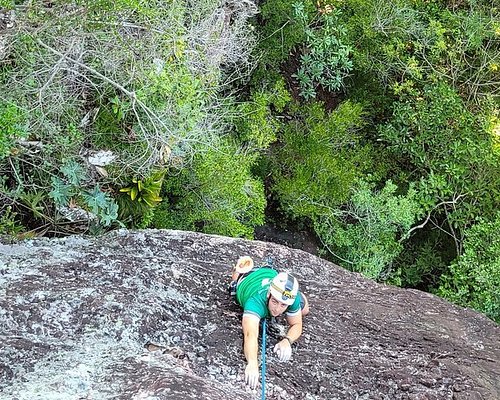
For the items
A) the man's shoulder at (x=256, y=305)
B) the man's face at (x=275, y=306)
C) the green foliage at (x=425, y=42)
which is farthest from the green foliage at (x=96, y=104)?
the green foliage at (x=425, y=42)

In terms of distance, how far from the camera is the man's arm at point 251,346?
415 cm

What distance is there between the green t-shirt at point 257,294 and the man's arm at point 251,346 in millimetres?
54

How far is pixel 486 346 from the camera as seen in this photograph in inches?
205

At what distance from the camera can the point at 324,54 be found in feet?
31.5

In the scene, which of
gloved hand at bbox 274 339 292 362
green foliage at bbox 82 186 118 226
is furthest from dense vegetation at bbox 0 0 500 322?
gloved hand at bbox 274 339 292 362

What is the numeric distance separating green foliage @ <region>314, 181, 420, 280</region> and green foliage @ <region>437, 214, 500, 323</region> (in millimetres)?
868

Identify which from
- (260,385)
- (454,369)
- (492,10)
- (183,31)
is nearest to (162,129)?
(183,31)

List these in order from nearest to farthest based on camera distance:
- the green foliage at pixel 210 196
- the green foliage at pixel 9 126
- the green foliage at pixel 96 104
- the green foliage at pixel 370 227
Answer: the green foliage at pixel 9 126, the green foliage at pixel 96 104, the green foliage at pixel 210 196, the green foliage at pixel 370 227

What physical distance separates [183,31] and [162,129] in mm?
1107

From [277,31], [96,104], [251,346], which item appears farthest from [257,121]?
[251,346]

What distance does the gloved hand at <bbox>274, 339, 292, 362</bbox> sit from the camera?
4.45 meters

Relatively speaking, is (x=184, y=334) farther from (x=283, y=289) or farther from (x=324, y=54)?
(x=324, y=54)

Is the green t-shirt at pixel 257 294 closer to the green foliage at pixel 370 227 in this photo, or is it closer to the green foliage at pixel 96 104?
the green foliage at pixel 96 104

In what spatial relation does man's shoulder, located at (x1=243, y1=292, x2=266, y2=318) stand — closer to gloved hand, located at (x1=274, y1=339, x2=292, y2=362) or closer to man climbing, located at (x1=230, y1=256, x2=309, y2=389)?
man climbing, located at (x1=230, y1=256, x2=309, y2=389)
